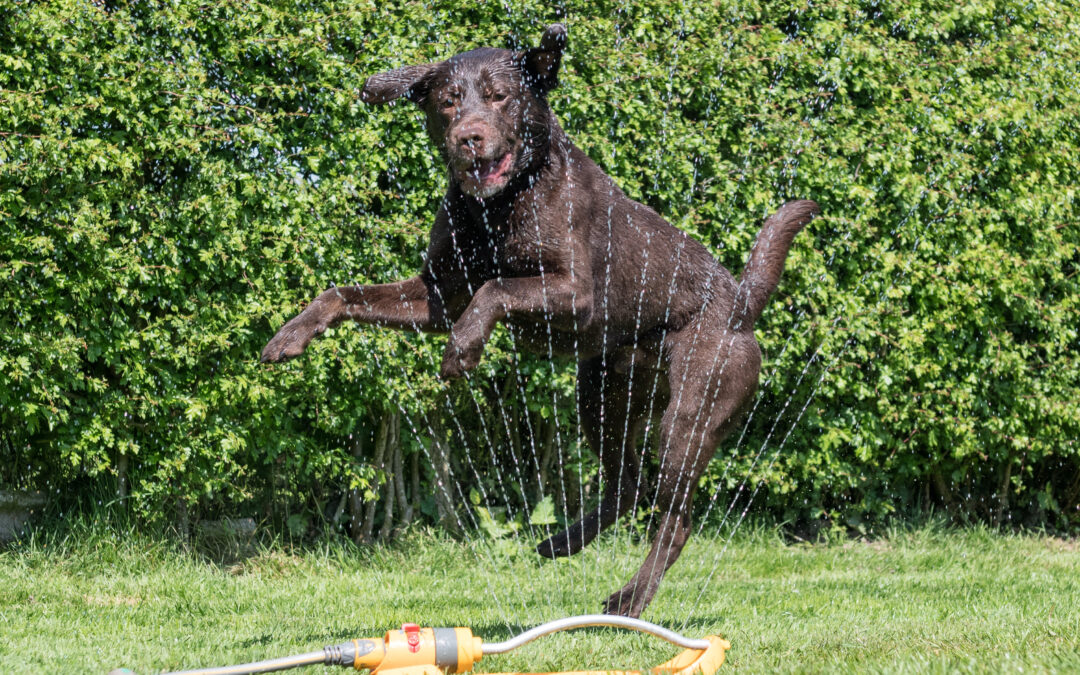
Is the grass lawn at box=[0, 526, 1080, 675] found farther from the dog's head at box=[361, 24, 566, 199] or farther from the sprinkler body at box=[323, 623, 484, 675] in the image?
the dog's head at box=[361, 24, 566, 199]

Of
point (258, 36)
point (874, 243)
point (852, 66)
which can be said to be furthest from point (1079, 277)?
point (258, 36)

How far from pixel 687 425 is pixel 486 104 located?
1342 mm

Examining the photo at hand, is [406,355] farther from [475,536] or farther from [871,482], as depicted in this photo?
[871,482]

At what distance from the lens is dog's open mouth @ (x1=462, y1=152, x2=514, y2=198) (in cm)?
358

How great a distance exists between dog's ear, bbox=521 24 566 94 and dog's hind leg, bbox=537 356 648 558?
3.48 ft

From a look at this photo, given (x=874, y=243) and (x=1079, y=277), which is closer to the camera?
(x=874, y=243)

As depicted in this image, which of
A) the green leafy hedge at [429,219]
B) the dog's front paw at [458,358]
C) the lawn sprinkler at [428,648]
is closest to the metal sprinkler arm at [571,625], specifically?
the lawn sprinkler at [428,648]

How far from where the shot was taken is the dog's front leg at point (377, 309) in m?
3.67

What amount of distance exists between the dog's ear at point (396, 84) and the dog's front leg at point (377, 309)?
0.63 metres

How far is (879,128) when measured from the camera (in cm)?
624

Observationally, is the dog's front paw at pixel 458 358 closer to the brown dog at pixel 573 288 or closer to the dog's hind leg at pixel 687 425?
the brown dog at pixel 573 288

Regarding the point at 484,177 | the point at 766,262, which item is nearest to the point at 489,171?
the point at 484,177

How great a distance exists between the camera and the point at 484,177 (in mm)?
3592

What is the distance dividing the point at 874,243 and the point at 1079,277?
1405 millimetres
